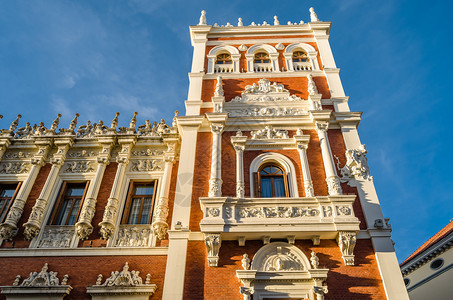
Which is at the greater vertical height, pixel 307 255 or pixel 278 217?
pixel 278 217

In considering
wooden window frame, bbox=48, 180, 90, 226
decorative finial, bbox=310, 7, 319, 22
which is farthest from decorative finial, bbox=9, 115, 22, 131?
→ decorative finial, bbox=310, 7, 319, 22

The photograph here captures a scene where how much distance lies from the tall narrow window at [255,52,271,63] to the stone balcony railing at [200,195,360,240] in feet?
33.7

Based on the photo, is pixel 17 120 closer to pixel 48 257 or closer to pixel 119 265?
pixel 48 257

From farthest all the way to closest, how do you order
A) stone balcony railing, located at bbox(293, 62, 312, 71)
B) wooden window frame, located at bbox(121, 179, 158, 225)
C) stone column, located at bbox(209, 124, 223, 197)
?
stone balcony railing, located at bbox(293, 62, 312, 71) < wooden window frame, located at bbox(121, 179, 158, 225) < stone column, located at bbox(209, 124, 223, 197)

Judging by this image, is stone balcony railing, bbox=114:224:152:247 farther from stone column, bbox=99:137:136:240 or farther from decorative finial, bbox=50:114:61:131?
decorative finial, bbox=50:114:61:131

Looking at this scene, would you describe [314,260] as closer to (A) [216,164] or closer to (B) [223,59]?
(A) [216,164]

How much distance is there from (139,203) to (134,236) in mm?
1891

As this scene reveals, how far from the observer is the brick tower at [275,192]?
12.2 m

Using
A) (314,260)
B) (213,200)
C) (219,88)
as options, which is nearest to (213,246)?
(213,200)

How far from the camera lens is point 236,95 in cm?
1872

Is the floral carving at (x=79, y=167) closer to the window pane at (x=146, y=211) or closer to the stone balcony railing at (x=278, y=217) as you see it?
the window pane at (x=146, y=211)

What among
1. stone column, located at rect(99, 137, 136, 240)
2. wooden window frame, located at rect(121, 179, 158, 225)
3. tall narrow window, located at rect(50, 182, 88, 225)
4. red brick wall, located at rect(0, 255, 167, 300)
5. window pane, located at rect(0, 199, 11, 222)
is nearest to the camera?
red brick wall, located at rect(0, 255, 167, 300)

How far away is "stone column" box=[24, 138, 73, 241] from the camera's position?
14.7m

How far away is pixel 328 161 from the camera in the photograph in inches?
591
